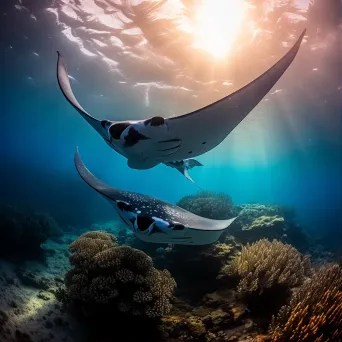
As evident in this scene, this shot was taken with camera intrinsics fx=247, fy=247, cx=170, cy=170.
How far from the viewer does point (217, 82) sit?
17.4m

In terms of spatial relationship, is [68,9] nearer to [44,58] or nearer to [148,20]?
[148,20]

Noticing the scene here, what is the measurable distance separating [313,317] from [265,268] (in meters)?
1.54

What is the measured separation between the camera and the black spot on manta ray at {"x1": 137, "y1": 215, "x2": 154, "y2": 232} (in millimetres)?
3322

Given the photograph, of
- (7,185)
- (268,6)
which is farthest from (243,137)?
(7,185)

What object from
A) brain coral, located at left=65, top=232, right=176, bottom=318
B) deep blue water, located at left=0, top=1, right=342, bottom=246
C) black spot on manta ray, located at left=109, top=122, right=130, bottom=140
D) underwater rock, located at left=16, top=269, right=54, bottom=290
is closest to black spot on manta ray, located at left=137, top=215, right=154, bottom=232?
black spot on manta ray, located at left=109, top=122, right=130, bottom=140

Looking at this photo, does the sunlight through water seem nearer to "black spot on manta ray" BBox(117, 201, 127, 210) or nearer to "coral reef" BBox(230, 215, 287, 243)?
"coral reef" BBox(230, 215, 287, 243)

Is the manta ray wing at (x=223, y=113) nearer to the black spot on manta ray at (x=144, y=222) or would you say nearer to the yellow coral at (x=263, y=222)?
the black spot on manta ray at (x=144, y=222)

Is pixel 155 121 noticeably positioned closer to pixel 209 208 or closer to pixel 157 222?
pixel 157 222

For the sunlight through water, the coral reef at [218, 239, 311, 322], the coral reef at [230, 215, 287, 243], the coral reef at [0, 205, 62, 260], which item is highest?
the sunlight through water

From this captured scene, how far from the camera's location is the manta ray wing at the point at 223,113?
283cm

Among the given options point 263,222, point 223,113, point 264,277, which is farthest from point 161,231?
point 263,222

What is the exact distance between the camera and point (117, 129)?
10.8 ft

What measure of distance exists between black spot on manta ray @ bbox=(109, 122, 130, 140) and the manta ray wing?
23.8 inches

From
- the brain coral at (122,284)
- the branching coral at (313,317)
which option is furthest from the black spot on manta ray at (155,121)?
the branching coral at (313,317)
